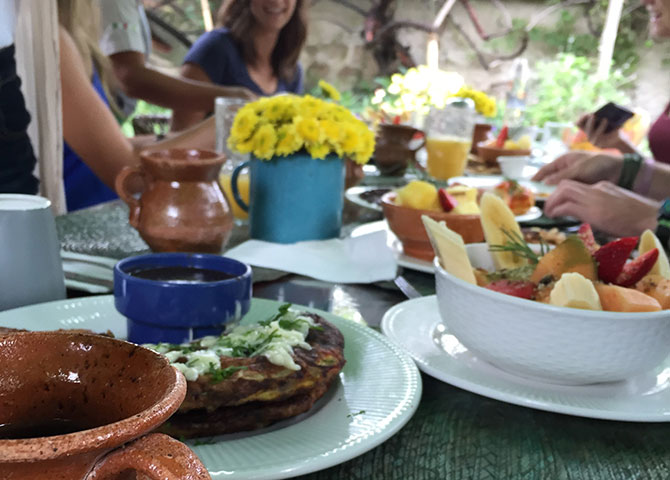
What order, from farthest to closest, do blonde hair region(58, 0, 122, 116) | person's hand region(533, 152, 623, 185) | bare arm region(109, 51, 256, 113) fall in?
1. bare arm region(109, 51, 256, 113)
2. person's hand region(533, 152, 623, 185)
3. blonde hair region(58, 0, 122, 116)

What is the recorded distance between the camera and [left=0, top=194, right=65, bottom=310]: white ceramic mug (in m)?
0.84

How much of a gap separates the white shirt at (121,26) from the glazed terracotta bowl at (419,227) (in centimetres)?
217

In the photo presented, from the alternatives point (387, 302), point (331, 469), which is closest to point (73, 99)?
point (387, 302)

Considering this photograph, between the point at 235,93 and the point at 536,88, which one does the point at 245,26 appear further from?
the point at 536,88

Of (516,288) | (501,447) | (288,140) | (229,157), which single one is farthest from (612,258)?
(229,157)

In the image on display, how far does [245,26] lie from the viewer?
378 cm

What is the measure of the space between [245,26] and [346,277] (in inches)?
116

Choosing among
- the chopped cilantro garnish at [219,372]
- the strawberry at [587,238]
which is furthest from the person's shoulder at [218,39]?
the chopped cilantro garnish at [219,372]

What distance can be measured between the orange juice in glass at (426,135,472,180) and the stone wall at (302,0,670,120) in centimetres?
626

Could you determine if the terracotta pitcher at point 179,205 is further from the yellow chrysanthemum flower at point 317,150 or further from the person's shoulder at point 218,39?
the person's shoulder at point 218,39

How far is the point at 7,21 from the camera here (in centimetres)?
160

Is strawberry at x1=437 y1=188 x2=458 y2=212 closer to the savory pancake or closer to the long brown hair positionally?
the savory pancake

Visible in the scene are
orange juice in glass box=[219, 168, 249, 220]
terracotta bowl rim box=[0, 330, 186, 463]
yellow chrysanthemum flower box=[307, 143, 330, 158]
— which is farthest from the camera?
orange juice in glass box=[219, 168, 249, 220]

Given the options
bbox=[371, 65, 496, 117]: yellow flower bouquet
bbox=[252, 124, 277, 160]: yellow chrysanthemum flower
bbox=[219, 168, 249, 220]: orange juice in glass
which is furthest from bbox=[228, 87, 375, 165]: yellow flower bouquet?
bbox=[371, 65, 496, 117]: yellow flower bouquet
